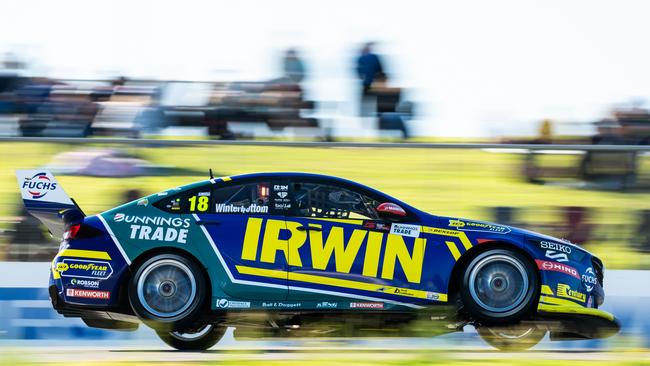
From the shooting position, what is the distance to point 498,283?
7.79 metres

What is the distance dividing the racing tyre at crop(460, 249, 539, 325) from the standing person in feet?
15.9

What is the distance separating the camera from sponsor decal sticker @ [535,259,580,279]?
25.5ft

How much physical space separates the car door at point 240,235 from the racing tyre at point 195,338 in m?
0.45

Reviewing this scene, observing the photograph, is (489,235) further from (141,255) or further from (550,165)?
(550,165)

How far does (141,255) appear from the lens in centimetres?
759

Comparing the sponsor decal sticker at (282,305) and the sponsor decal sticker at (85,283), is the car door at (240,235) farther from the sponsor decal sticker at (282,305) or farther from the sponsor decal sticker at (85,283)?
the sponsor decal sticker at (85,283)

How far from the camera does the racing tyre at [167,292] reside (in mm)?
7496

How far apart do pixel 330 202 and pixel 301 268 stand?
22.2 inches

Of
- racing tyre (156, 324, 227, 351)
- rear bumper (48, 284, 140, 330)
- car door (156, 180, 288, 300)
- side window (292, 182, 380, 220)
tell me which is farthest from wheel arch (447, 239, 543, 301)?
rear bumper (48, 284, 140, 330)

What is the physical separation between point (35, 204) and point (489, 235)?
3.39m

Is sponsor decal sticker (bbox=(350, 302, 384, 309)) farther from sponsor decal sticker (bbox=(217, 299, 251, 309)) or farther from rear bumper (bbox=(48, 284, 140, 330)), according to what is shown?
rear bumper (bbox=(48, 284, 140, 330))

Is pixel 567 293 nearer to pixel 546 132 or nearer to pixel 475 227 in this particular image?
pixel 475 227

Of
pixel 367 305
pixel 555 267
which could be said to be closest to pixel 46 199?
pixel 367 305

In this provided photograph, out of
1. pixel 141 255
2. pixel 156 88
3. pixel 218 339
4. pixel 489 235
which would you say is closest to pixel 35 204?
pixel 141 255
